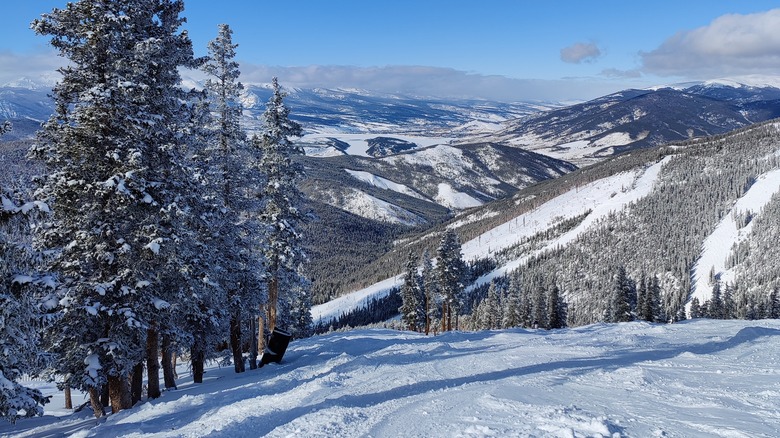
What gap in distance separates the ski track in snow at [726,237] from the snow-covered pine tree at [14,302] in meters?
163

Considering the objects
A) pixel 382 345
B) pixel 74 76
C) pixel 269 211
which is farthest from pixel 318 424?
pixel 269 211

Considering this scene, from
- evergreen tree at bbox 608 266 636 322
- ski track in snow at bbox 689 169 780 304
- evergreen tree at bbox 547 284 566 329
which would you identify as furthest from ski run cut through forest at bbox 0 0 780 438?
ski track in snow at bbox 689 169 780 304

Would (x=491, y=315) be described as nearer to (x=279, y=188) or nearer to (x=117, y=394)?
(x=279, y=188)

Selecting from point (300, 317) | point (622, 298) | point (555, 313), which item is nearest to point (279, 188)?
point (300, 317)

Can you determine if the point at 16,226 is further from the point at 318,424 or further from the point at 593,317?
the point at 593,317

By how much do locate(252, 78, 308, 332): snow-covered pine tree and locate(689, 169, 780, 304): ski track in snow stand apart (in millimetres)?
150424

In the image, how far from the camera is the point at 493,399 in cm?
1032

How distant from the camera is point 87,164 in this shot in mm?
13000

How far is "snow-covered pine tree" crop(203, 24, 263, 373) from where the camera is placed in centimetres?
1969

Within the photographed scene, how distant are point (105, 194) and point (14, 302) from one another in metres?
3.74

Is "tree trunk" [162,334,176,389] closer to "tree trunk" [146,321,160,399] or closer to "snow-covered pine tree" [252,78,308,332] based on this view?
"tree trunk" [146,321,160,399]

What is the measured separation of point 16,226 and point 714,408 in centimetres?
1548

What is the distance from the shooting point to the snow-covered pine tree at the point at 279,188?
24.0 metres

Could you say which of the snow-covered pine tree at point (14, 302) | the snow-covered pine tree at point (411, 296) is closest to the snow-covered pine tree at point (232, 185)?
the snow-covered pine tree at point (14, 302)
